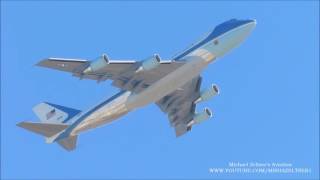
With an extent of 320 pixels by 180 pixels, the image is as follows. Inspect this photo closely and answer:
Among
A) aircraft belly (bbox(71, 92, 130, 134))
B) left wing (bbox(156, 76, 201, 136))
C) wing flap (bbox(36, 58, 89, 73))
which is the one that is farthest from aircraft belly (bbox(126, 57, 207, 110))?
left wing (bbox(156, 76, 201, 136))

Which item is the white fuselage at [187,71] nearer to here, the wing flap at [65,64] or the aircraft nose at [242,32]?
the aircraft nose at [242,32]

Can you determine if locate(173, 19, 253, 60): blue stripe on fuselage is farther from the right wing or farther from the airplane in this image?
the right wing

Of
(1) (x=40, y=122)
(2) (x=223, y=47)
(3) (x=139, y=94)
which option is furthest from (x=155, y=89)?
(1) (x=40, y=122)

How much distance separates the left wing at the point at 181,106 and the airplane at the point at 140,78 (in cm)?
8

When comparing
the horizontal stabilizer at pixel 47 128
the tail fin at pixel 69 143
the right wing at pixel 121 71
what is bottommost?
the tail fin at pixel 69 143

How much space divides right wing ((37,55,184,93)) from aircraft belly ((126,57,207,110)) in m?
0.46

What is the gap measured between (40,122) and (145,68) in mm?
11184

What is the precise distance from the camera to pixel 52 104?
64625 mm

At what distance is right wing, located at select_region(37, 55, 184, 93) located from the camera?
5284cm

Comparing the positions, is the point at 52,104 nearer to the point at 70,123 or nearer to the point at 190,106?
the point at 70,123

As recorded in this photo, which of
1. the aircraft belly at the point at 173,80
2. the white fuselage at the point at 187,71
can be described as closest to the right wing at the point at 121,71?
the aircraft belly at the point at 173,80

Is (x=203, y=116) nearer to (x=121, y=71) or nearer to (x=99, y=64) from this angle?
(x=121, y=71)

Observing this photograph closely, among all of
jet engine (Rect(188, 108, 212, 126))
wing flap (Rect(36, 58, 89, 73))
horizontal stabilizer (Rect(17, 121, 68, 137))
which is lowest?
jet engine (Rect(188, 108, 212, 126))

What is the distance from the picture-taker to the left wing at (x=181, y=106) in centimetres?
6116
